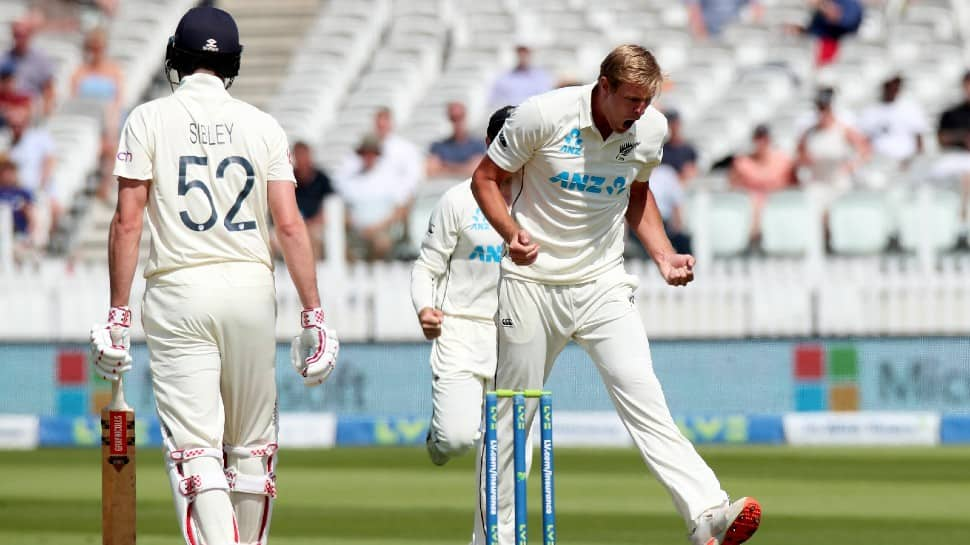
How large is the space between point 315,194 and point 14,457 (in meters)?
3.21

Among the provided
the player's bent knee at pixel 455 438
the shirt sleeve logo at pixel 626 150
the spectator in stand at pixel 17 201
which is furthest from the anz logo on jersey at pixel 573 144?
the spectator in stand at pixel 17 201

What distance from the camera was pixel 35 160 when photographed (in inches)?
605

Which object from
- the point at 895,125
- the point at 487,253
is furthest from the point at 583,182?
the point at 895,125

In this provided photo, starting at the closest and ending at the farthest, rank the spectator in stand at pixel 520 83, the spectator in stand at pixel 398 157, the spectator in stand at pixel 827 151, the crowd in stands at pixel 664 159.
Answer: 1. the crowd in stands at pixel 664 159
2. the spectator in stand at pixel 827 151
3. the spectator in stand at pixel 398 157
4. the spectator in stand at pixel 520 83

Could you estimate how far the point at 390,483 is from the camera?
9438 mm

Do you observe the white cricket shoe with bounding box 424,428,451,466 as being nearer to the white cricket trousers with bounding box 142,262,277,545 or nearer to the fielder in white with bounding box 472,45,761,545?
the fielder in white with bounding box 472,45,761,545

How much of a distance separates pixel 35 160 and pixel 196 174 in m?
10.6

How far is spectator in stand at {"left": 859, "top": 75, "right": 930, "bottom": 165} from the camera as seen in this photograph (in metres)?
13.6

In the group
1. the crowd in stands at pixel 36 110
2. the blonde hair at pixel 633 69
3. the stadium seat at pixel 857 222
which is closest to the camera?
the blonde hair at pixel 633 69

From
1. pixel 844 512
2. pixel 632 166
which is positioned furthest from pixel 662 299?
pixel 632 166

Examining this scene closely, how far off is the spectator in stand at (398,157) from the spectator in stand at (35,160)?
267 centimetres

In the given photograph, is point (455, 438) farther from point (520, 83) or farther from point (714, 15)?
point (714, 15)

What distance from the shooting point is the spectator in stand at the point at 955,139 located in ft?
41.9

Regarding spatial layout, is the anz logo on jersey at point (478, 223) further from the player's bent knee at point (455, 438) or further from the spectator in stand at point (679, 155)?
the spectator in stand at point (679, 155)
